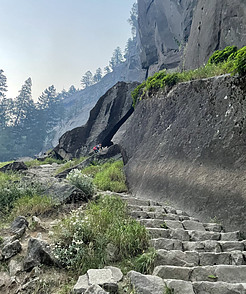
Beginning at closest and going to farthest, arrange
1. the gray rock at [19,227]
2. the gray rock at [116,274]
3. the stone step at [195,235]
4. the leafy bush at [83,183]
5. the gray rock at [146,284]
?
the gray rock at [146,284] < the gray rock at [116,274] < the gray rock at [19,227] < the stone step at [195,235] < the leafy bush at [83,183]

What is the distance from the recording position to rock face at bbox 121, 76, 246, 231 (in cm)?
543

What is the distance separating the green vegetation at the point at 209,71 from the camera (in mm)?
5838

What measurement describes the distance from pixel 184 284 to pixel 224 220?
292cm

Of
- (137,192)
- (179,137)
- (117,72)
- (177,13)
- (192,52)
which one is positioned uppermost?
(117,72)

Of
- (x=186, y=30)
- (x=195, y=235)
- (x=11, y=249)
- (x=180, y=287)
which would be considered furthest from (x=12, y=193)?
(x=186, y=30)

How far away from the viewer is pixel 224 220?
17.5 ft

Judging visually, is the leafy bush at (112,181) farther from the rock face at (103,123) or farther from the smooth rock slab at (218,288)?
the rock face at (103,123)

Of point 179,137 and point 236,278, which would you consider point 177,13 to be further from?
point 236,278

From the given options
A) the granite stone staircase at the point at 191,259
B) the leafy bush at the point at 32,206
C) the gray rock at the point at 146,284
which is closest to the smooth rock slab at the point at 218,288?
the granite stone staircase at the point at 191,259

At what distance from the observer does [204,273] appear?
10.7 feet

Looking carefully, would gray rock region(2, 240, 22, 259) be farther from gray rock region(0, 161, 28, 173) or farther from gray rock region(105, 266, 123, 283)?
gray rock region(0, 161, 28, 173)

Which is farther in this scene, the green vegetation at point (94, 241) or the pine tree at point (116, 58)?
the pine tree at point (116, 58)

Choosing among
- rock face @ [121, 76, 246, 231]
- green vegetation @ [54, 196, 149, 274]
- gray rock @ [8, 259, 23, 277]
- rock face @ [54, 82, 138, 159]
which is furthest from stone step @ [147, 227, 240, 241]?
rock face @ [54, 82, 138, 159]

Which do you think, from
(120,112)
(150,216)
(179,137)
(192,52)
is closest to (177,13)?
(120,112)
